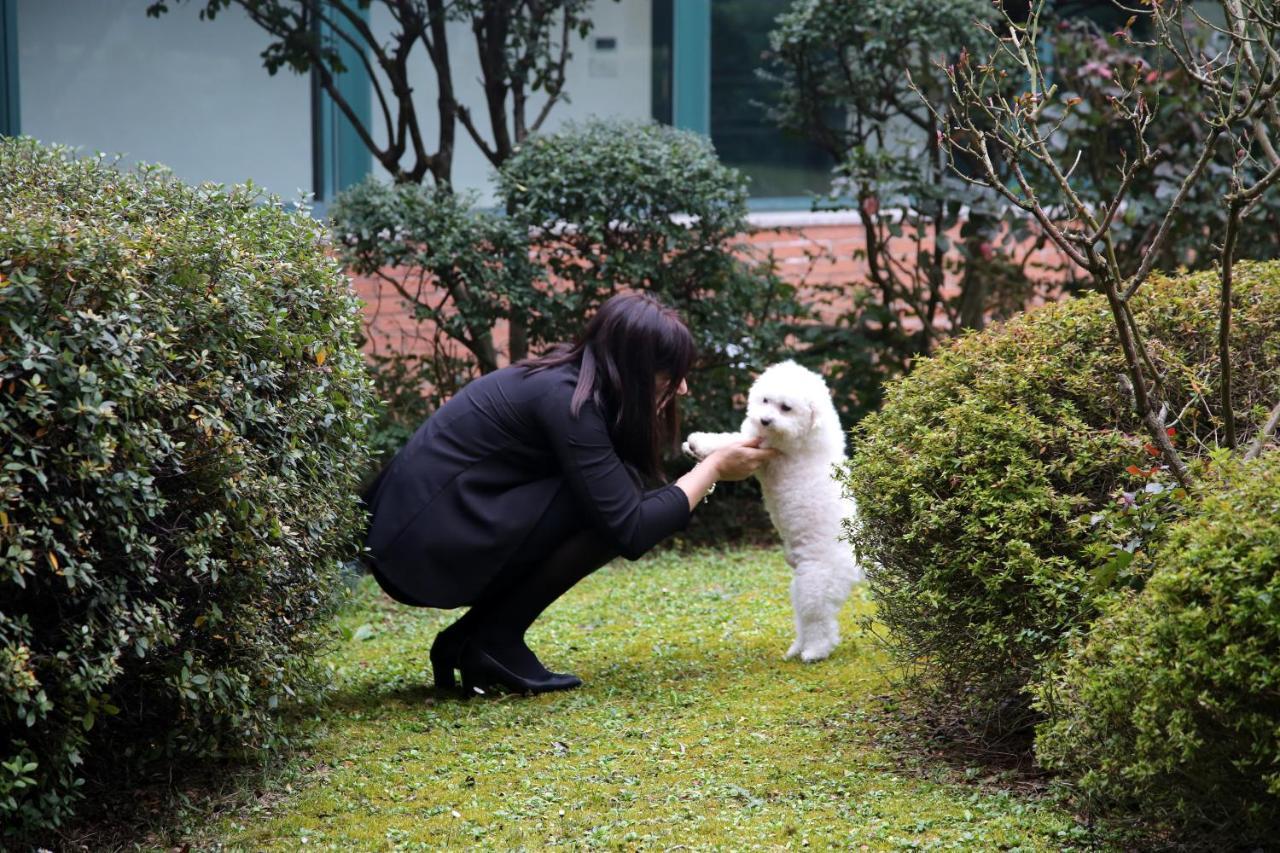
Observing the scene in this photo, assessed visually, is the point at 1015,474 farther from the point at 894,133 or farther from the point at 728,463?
the point at 894,133

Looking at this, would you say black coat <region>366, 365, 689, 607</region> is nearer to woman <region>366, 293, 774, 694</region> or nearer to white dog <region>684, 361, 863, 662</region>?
woman <region>366, 293, 774, 694</region>

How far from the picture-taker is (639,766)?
396cm

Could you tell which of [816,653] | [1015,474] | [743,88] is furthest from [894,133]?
[1015,474]

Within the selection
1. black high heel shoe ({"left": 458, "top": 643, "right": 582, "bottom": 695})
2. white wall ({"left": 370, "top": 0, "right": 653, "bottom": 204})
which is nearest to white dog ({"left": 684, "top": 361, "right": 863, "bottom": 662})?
black high heel shoe ({"left": 458, "top": 643, "right": 582, "bottom": 695})

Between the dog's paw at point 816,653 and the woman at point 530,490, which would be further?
the dog's paw at point 816,653

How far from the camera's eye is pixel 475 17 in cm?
795

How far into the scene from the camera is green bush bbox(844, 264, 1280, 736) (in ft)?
11.7

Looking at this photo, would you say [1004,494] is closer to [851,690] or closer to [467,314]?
[851,690]

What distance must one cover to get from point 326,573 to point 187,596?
604 mm

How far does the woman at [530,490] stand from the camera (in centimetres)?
452

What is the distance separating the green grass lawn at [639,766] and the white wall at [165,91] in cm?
421

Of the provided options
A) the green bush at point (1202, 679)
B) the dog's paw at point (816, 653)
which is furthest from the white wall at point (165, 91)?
the green bush at point (1202, 679)

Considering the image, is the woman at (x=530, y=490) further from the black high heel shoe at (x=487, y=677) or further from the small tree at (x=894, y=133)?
the small tree at (x=894, y=133)

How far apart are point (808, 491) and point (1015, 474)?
4.37ft
